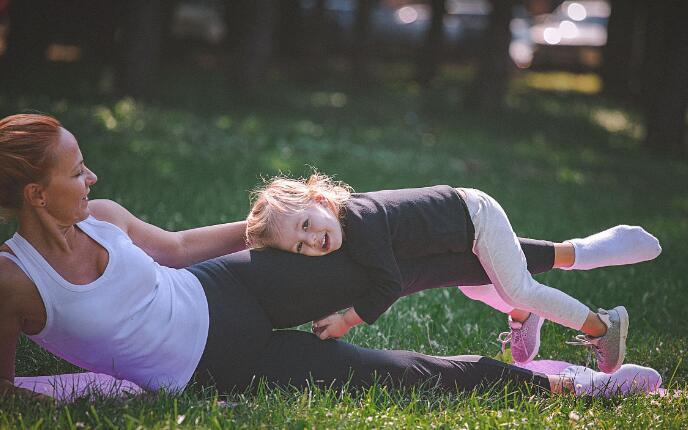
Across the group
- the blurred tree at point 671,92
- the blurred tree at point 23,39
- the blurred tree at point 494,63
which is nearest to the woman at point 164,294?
the blurred tree at point 671,92

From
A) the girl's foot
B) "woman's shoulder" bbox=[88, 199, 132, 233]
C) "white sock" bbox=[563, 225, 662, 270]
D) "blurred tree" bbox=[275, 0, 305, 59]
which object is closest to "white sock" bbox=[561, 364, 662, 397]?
the girl's foot

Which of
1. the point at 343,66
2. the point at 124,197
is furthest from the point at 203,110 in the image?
the point at 343,66

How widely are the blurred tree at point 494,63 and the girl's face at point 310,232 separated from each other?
12.3m

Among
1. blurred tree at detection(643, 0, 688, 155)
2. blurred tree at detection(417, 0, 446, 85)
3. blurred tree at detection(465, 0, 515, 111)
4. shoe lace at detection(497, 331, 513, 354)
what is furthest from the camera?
blurred tree at detection(417, 0, 446, 85)

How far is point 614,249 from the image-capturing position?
4.23 meters

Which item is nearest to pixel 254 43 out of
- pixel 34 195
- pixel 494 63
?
pixel 494 63

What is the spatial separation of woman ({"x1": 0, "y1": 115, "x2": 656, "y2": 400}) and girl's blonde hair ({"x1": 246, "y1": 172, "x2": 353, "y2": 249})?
0.40ft

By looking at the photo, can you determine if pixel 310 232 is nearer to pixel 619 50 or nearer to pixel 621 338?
pixel 621 338

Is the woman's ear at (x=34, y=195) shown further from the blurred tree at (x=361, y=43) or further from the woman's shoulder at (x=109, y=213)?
the blurred tree at (x=361, y=43)

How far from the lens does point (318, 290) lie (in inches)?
144

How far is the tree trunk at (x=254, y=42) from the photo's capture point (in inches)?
607

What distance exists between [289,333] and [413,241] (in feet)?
2.31

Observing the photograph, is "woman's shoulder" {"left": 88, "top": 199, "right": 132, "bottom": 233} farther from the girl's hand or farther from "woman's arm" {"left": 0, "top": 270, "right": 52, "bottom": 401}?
the girl's hand

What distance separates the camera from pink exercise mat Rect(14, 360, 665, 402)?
11.2ft
